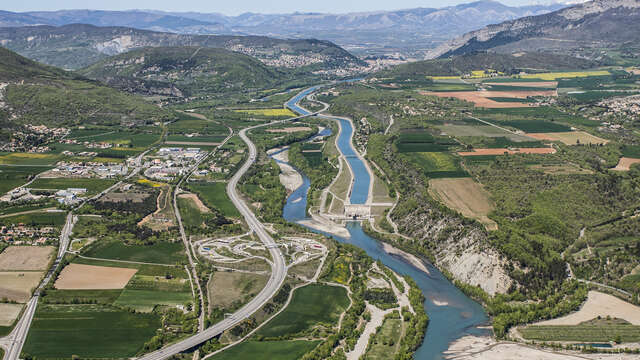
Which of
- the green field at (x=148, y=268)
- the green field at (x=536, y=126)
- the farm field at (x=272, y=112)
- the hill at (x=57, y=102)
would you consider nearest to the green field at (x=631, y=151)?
the green field at (x=536, y=126)

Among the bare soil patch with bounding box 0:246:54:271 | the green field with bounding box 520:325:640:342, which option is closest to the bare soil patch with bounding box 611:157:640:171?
the green field with bounding box 520:325:640:342

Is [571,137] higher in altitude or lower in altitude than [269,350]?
higher

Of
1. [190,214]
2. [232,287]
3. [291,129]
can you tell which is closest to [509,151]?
[291,129]

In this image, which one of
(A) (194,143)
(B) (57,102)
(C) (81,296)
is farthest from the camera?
(B) (57,102)

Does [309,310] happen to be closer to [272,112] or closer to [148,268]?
[148,268]

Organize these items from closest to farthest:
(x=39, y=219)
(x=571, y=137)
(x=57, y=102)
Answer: (x=39, y=219) → (x=571, y=137) → (x=57, y=102)

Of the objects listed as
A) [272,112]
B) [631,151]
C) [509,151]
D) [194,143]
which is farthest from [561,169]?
[272,112]

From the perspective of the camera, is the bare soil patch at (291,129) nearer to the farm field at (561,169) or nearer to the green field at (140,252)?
the farm field at (561,169)

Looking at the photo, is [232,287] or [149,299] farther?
[232,287]

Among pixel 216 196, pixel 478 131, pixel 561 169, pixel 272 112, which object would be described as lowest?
pixel 216 196
